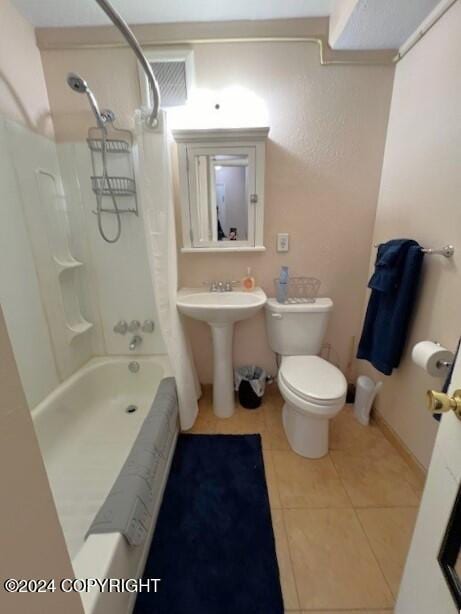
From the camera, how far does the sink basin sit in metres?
1.54

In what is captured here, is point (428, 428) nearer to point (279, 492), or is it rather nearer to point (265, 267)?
point (279, 492)

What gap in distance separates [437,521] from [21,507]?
33.5 inches

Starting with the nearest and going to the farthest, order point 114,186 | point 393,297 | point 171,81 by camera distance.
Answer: point 393,297, point 171,81, point 114,186

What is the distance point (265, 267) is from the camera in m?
1.83

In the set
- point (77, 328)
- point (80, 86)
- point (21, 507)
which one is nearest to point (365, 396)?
point (21, 507)

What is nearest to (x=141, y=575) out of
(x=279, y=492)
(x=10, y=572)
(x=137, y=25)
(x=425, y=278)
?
(x=279, y=492)

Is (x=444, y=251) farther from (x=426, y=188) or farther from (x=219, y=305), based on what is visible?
(x=219, y=305)

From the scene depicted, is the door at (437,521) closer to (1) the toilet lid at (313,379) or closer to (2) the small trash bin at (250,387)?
(1) the toilet lid at (313,379)

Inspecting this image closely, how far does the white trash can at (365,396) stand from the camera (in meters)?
1.73

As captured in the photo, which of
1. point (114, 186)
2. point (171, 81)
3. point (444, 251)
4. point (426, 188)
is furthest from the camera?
point (114, 186)

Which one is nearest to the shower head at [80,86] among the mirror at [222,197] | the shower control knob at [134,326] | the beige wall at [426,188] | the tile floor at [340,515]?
the mirror at [222,197]

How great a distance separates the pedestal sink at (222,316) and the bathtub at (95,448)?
1.21ft

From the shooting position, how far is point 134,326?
1.87m

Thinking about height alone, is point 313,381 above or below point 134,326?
below
